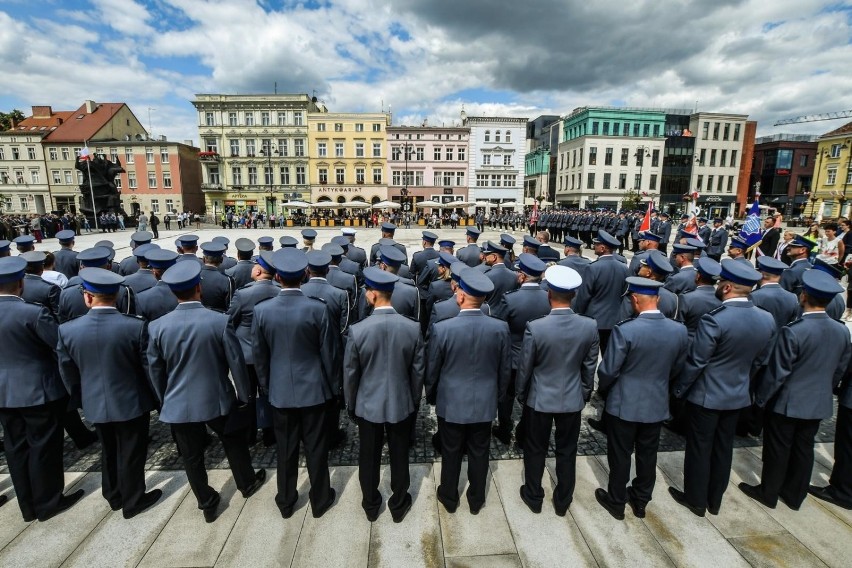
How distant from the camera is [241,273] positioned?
6.27 meters

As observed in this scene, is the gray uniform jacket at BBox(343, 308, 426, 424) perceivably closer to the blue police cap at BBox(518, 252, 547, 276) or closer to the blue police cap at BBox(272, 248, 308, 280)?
the blue police cap at BBox(272, 248, 308, 280)

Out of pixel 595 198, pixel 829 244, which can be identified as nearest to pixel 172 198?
pixel 595 198

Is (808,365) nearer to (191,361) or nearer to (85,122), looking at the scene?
(191,361)

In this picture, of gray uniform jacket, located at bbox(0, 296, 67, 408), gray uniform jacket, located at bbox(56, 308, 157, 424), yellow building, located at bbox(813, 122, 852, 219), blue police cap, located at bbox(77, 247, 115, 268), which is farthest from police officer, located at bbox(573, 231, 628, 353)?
yellow building, located at bbox(813, 122, 852, 219)

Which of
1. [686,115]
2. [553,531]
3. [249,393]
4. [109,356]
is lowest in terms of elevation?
[553,531]

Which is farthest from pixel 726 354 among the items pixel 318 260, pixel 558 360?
pixel 318 260

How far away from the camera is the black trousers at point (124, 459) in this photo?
354 centimetres

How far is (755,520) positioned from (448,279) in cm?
407

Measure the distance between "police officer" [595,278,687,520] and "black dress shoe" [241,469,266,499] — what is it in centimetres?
329

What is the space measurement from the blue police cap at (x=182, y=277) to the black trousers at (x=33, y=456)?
1659mm

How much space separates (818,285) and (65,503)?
673cm

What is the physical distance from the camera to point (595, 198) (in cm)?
5609

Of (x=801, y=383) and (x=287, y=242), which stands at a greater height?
(x=287, y=242)

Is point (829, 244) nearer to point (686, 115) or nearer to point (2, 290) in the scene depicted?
point (2, 290)
